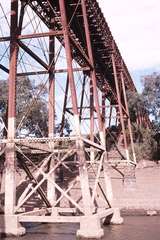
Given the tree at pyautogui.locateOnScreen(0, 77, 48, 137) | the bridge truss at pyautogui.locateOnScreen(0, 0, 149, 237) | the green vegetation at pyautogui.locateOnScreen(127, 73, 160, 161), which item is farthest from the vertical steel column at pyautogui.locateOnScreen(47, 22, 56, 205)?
the tree at pyautogui.locateOnScreen(0, 77, 48, 137)

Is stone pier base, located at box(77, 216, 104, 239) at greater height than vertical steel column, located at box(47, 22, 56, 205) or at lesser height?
lesser

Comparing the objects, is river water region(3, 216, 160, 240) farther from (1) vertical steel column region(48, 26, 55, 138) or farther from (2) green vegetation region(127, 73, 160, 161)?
Answer: (2) green vegetation region(127, 73, 160, 161)

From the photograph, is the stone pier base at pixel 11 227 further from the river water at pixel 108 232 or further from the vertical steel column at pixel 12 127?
the river water at pixel 108 232

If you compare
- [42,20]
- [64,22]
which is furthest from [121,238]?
[42,20]

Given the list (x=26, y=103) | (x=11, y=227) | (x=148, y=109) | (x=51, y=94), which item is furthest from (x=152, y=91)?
(x=11, y=227)

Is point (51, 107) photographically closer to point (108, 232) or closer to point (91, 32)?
point (91, 32)

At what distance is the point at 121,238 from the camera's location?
16781 mm

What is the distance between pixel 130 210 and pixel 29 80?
926 inches

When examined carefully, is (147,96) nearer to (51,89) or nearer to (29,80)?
(29,80)

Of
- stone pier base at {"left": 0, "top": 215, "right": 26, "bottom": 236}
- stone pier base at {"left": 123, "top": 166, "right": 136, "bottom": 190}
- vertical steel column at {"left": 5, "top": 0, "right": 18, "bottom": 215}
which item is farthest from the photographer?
stone pier base at {"left": 123, "top": 166, "right": 136, "bottom": 190}

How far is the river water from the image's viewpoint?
1714 centimetres

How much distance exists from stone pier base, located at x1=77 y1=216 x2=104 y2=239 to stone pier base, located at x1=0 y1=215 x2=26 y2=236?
7.94 feet

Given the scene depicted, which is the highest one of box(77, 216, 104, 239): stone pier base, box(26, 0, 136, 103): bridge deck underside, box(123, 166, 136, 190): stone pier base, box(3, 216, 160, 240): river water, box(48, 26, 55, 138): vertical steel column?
box(26, 0, 136, 103): bridge deck underside

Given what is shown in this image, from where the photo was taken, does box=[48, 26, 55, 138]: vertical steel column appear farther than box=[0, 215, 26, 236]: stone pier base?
Yes
